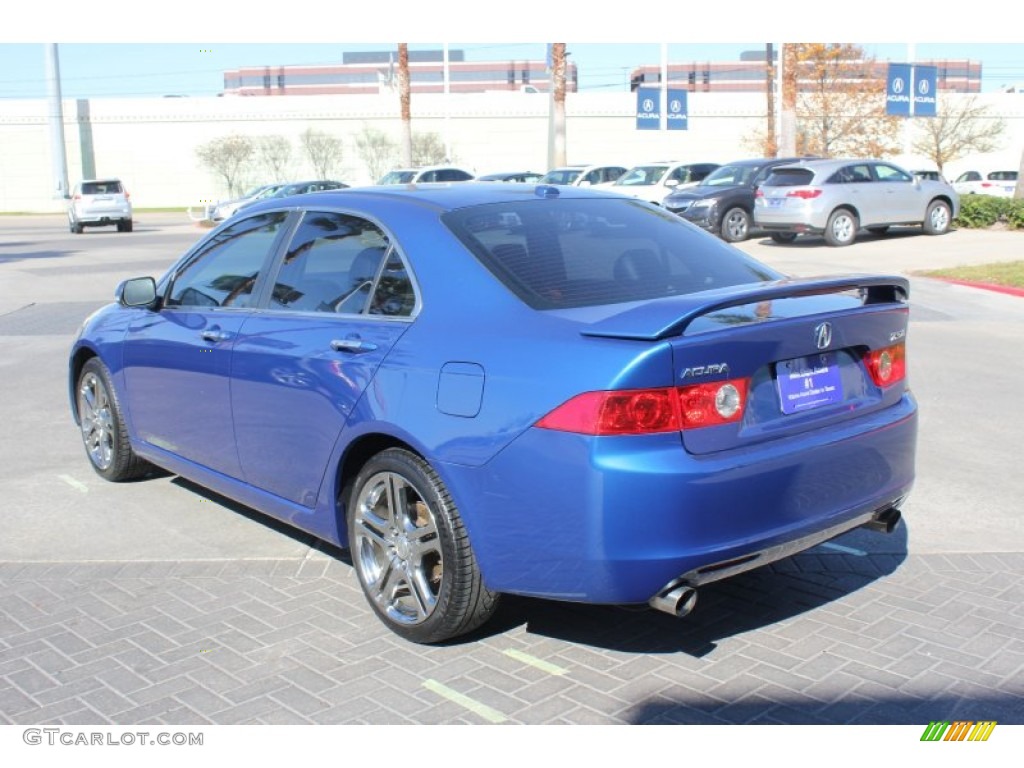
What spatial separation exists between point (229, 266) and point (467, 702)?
2740 millimetres


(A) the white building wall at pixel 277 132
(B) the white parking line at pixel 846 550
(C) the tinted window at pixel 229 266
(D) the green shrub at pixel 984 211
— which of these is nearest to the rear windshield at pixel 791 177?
(D) the green shrub at pixel 984 211

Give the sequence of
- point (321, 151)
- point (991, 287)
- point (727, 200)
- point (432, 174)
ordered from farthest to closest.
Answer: point (321, 151) < point (432, 174) < point (727, 200) < point (991, 287)

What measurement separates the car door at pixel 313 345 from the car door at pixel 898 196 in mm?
20411

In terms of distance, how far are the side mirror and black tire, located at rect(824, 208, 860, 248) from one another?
18.5 metres

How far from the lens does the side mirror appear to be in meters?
5.89

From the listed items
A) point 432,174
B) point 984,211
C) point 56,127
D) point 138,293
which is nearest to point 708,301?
point 138,293

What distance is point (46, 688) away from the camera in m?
3.98

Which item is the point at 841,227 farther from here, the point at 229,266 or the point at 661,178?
the point at 229,266

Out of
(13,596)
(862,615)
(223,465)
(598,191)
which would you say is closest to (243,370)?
(223,465)

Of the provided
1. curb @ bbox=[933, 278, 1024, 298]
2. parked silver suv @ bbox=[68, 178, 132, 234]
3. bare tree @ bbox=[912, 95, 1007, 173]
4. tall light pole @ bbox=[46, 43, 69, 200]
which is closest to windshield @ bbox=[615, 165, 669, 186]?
curb @ bbox=[933, 278, 1024, 298]

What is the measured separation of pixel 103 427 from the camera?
21.6 feet

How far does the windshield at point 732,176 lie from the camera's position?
83.6ft

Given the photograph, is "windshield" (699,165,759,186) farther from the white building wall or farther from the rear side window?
the white building wall

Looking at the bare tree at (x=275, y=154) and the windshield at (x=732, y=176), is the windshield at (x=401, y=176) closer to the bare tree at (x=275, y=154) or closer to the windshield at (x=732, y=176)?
the windshield at (x=732, y=176)
